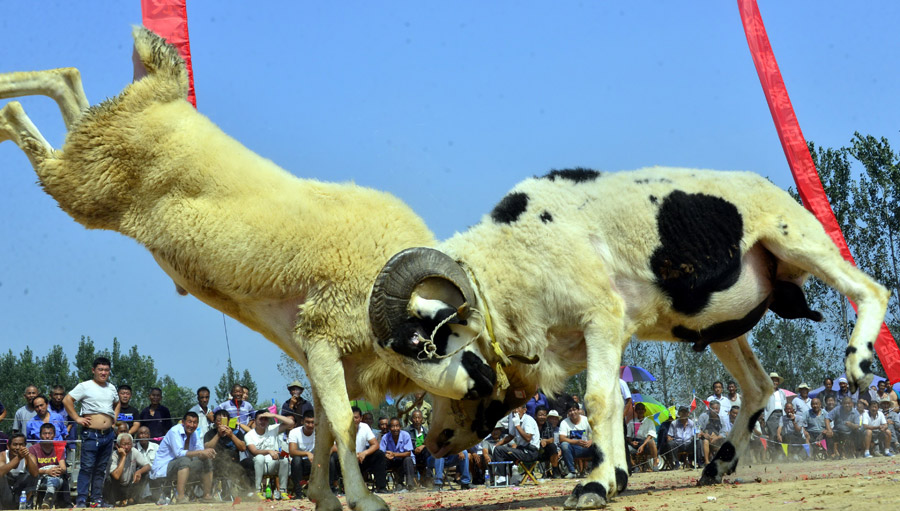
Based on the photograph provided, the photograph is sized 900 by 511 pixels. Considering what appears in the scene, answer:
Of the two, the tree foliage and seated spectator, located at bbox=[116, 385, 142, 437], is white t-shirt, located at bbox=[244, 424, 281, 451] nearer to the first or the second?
seated spectator, located at bbox=[116, 385, 142, 437]

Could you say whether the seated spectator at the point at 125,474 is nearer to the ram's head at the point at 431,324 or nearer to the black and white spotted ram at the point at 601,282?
the black and white spotted ram at the point at 601,282

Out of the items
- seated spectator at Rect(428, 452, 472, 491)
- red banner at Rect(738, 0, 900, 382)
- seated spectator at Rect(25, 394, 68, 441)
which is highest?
red banner at Rect(738, 0, 900, 382)

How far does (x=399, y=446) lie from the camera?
624 inches

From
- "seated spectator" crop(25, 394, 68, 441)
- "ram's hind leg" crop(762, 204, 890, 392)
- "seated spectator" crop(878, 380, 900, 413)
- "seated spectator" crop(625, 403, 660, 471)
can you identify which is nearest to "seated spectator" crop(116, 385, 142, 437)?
"seated spectator" crop(25, 394, 68, 441)

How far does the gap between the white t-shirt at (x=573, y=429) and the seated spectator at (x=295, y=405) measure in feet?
16.5

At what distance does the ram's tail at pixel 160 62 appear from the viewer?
296 inches

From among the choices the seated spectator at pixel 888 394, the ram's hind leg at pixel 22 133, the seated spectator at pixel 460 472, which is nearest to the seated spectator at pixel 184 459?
the seated spectator at pixel 460 472

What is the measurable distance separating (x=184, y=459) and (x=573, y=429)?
7.48 m

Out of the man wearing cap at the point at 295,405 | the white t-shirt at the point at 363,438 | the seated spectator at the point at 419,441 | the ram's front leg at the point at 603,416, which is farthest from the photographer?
the seated spectator at the point at 419,441

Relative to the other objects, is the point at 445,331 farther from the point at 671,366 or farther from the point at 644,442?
the point at 671,366

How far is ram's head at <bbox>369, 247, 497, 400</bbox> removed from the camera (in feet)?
23.4

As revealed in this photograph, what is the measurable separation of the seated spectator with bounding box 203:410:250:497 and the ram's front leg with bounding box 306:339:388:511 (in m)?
7.07

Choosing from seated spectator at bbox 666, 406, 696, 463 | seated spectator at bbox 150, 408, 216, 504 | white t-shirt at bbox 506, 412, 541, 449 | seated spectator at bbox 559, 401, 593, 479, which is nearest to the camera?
seated spectator at bbox 150, 408, 216, 504

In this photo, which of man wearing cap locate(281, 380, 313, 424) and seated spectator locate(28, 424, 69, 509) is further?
man wearing cap locate(281, 380, 313, 424)
